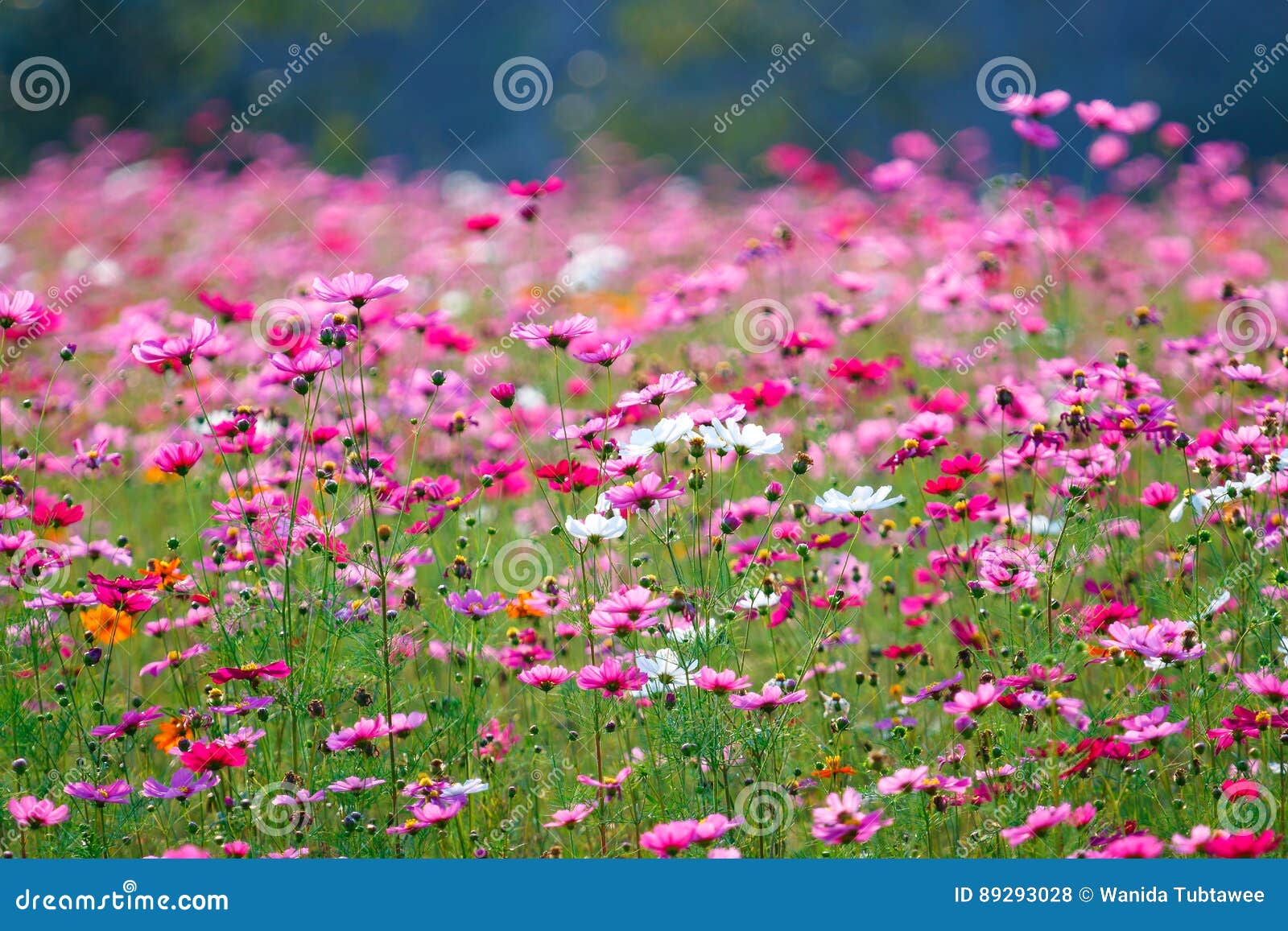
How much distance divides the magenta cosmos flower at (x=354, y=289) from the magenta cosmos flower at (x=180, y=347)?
0.62ft

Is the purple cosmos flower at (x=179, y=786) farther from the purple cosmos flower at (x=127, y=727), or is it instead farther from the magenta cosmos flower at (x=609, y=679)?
the magenta cosmos flower at (x=609, y=679)

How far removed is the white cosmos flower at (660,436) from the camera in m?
1.76

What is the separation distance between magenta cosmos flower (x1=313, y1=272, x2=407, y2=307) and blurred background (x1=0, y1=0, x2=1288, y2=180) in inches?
282

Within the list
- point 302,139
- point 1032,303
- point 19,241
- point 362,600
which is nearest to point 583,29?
point 302,139

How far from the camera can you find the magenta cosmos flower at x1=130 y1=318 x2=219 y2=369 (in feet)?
5.88

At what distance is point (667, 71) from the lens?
9.50 m

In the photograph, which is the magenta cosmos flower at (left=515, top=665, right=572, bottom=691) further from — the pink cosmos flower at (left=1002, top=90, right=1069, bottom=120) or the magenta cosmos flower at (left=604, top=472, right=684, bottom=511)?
the pink cosmos flower at (left=1002, top=90, right=1069, bottom=120)

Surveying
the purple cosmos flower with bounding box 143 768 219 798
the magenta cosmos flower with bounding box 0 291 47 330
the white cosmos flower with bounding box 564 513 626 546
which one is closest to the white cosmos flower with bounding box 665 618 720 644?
the white cosmos flower with bounding box 564 513 626 546

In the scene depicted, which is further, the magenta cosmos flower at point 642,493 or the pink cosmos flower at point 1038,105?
the pink cosmos flower at point 1038,105

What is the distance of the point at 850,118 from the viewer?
9.20 meters

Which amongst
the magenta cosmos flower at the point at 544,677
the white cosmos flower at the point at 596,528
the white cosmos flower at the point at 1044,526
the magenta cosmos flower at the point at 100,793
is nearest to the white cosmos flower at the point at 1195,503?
→ the white cosmos flower at the point at 1044,526

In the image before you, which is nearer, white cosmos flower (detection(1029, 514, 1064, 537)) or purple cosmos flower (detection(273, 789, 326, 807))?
purple cosmos flower (detection(273, 789, 326, 807))

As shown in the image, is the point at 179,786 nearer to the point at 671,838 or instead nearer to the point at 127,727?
the point at 127,727

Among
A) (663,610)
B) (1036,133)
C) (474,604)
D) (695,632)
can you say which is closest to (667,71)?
(1036,133)
